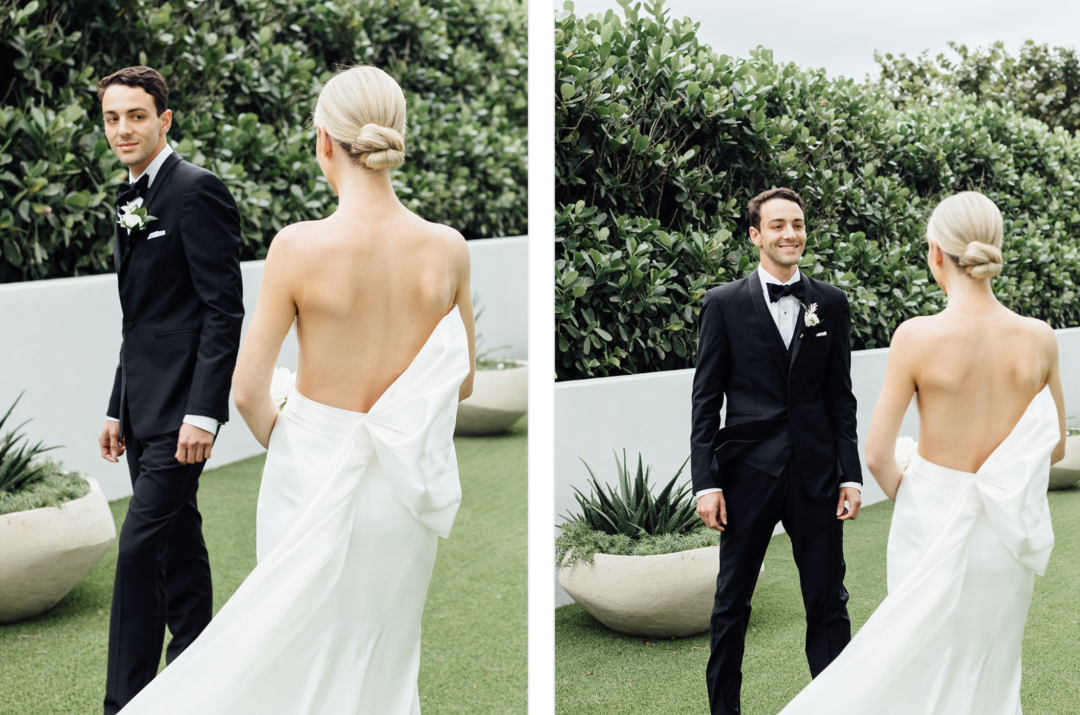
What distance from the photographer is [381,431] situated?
2516 mm

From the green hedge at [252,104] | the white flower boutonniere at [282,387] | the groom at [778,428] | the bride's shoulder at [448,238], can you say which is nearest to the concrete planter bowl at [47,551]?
the white flower boutonniere at [282,387]

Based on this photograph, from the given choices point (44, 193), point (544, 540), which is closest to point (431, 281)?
point (544, 540)

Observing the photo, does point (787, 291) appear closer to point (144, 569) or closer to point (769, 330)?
point (769, 330)

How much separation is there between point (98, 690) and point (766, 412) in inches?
108

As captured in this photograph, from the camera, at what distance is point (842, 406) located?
8.94 feet

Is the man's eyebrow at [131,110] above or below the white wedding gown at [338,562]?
above

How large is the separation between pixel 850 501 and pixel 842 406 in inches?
11.7

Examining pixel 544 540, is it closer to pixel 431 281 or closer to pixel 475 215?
pixel 431 281

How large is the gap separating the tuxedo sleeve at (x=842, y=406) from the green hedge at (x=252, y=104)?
4.40 metres

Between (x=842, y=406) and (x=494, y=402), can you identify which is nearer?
(x=842, y=406)

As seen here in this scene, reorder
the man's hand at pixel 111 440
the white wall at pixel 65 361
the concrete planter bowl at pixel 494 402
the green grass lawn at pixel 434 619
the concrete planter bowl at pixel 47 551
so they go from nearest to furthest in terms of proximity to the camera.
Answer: the man's hand at pixel 111 440
the green grass lawn at pixel 434 619
the concrete planter bowl at pixel 47 551
the white wall at pixel 65 361
the concrete planter bowl at pixel 494 402

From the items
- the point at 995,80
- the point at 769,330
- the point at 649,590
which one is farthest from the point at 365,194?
the point at 995,80

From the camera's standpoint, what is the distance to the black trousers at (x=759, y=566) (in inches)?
109

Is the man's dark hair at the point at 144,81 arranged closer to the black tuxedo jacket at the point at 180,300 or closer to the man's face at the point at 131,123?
the man's face at the point at 131,123
